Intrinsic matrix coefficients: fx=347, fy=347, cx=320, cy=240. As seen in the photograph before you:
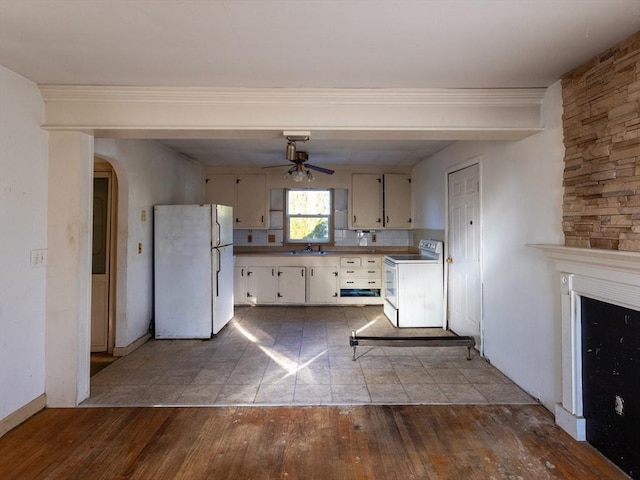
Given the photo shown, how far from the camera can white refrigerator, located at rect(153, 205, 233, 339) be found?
3.99 metres

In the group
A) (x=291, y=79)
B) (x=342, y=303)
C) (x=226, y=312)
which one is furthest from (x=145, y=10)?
(x=342, y=303)

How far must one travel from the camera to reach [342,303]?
5.48 m

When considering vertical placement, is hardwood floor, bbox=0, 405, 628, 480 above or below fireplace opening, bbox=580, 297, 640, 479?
below

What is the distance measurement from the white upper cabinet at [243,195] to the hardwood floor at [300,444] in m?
3.59

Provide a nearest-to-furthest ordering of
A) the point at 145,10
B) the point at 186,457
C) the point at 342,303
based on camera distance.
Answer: the point at 145,10
the point at 186,457
the point at 342,303

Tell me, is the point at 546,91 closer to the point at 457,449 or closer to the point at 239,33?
the point at 239,33

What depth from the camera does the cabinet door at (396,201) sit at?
577cm

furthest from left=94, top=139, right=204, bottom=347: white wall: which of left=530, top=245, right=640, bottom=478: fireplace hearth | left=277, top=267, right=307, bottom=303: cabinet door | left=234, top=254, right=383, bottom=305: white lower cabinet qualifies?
left=530, top=245, right=640, bottom=478: fireplace hearth

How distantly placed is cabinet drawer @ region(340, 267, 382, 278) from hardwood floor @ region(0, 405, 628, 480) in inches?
118

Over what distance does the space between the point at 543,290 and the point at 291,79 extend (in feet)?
7.53

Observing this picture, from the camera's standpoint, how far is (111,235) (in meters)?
3.66

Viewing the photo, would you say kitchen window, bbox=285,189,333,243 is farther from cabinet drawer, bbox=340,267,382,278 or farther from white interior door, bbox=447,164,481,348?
white interior door, bbox=447,164,481,348

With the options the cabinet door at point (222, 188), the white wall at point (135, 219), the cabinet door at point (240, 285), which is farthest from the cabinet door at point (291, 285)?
the white wall at point (135, 219)

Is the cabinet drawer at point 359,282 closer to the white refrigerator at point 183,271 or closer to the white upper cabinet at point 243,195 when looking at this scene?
the white upper cabinet at point 243,195
